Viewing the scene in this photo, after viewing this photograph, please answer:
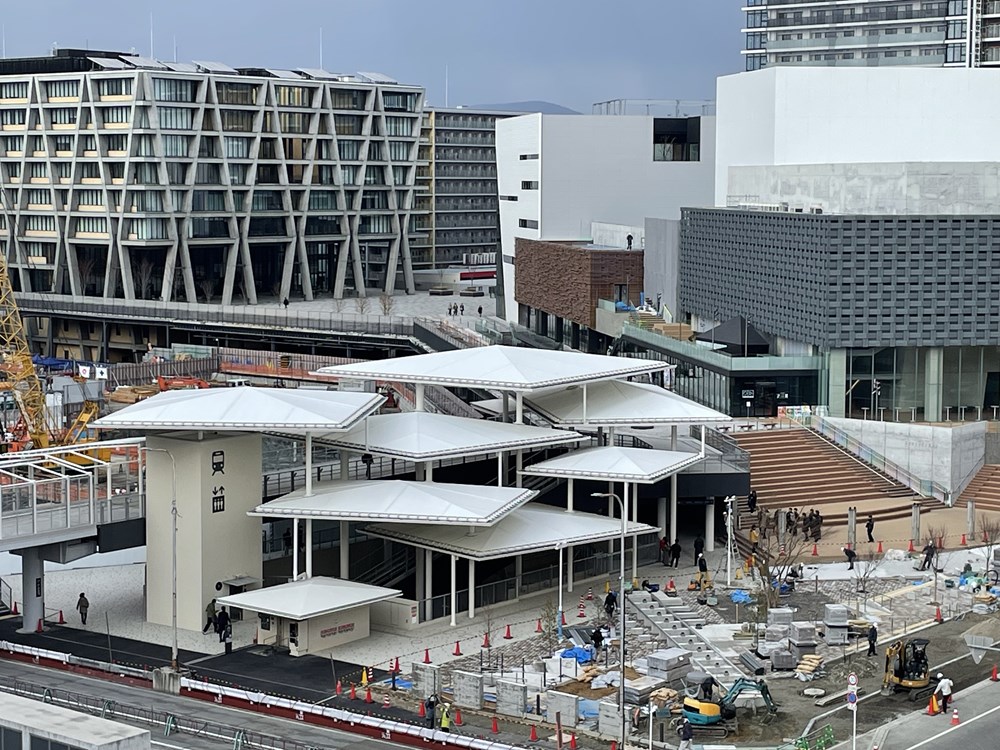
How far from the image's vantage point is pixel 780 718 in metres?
52.5

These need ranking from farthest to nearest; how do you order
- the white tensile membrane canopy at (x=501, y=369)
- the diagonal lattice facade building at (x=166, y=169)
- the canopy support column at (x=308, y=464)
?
the diagonal lattice facade building at (x=166, y=169)
the white tensile membrane canopy at (x=501, y=369)
the canopy support column at (x=308, y=464)

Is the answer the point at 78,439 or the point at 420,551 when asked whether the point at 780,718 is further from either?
the point at 78,439

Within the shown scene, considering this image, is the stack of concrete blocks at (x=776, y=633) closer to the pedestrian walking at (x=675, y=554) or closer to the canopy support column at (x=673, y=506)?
the pedestrian walking at (x=675, y=554)

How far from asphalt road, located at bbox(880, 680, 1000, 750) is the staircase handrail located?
32055mm

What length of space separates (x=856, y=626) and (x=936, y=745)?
1319cm

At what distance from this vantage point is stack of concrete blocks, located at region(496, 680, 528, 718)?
53.2 meters

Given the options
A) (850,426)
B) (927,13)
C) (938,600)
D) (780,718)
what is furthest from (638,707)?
(927,13)

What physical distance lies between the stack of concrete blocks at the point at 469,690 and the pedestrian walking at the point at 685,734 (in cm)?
664

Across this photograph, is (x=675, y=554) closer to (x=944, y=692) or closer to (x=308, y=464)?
(x=308, y=464)

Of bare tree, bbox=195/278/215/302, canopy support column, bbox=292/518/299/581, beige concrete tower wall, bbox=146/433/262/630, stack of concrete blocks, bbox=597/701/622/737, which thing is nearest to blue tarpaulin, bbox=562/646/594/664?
stack of concrete blocks, bbox=597/701/622/737

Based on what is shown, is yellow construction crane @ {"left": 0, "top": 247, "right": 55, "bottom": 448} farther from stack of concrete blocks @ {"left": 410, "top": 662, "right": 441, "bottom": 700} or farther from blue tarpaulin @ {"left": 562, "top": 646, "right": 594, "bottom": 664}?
stack of concrete blocks @ {"left": 410, "top": 662, "right": 441, "bottom": 700}

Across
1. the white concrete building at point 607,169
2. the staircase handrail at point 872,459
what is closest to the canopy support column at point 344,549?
the staircase handrail at point 872,459

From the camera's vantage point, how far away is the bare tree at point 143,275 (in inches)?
7349

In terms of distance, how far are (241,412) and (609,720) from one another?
2191 cm
